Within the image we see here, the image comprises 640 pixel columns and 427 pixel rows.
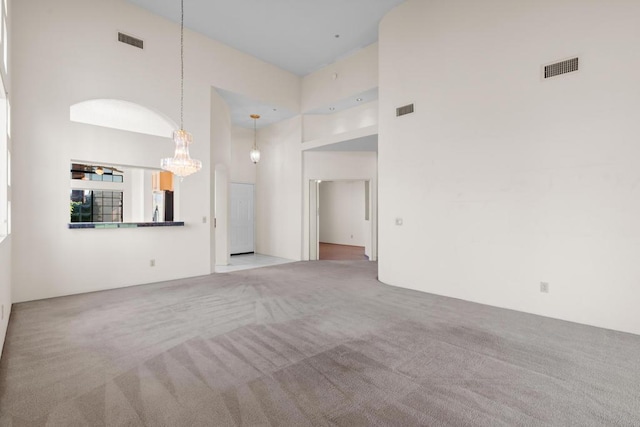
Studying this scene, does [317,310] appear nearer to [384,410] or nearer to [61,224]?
[384,410]

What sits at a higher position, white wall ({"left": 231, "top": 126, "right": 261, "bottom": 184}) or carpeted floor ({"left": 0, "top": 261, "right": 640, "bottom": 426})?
white wall ({"left": 231, "top": 126, "right": 261, "bottom": 184})

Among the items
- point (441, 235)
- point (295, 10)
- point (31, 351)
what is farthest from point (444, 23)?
point (31, 351)

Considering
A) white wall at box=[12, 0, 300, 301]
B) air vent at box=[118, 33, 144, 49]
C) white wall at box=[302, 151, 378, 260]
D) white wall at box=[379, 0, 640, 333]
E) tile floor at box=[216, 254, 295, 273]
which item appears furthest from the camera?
white wall at box=[302, 151, 378, 260]

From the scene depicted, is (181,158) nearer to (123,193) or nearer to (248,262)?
(123,193)

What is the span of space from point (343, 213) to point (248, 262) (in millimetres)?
5193

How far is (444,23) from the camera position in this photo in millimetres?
4613

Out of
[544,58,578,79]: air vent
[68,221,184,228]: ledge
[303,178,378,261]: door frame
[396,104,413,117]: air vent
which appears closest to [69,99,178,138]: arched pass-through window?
[68,221,184,228]: ledge

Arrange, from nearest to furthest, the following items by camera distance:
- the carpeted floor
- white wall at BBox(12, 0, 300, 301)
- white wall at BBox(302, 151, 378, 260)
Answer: the carpeted floor
white wall at BBox(12, 0, 300, 301)
white wall at BBox(302, 151, 378, 260)

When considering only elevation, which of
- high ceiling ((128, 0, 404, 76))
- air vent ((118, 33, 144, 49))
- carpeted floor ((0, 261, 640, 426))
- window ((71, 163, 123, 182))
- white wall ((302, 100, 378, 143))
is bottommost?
carpeted floor ((0, 261, 640, 426))

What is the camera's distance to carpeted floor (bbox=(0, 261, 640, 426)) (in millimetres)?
1892

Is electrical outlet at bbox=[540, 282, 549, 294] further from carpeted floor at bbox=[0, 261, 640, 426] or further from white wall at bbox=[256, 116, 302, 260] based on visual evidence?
white wall at bbox=[256, 116, 302, 260]

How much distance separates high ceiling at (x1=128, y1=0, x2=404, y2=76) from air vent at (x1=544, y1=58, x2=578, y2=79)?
2.71 m

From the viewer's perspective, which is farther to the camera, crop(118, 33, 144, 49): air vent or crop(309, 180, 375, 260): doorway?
crop(309, 180, 375, 260): doorway

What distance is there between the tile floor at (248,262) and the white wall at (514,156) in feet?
10.7
